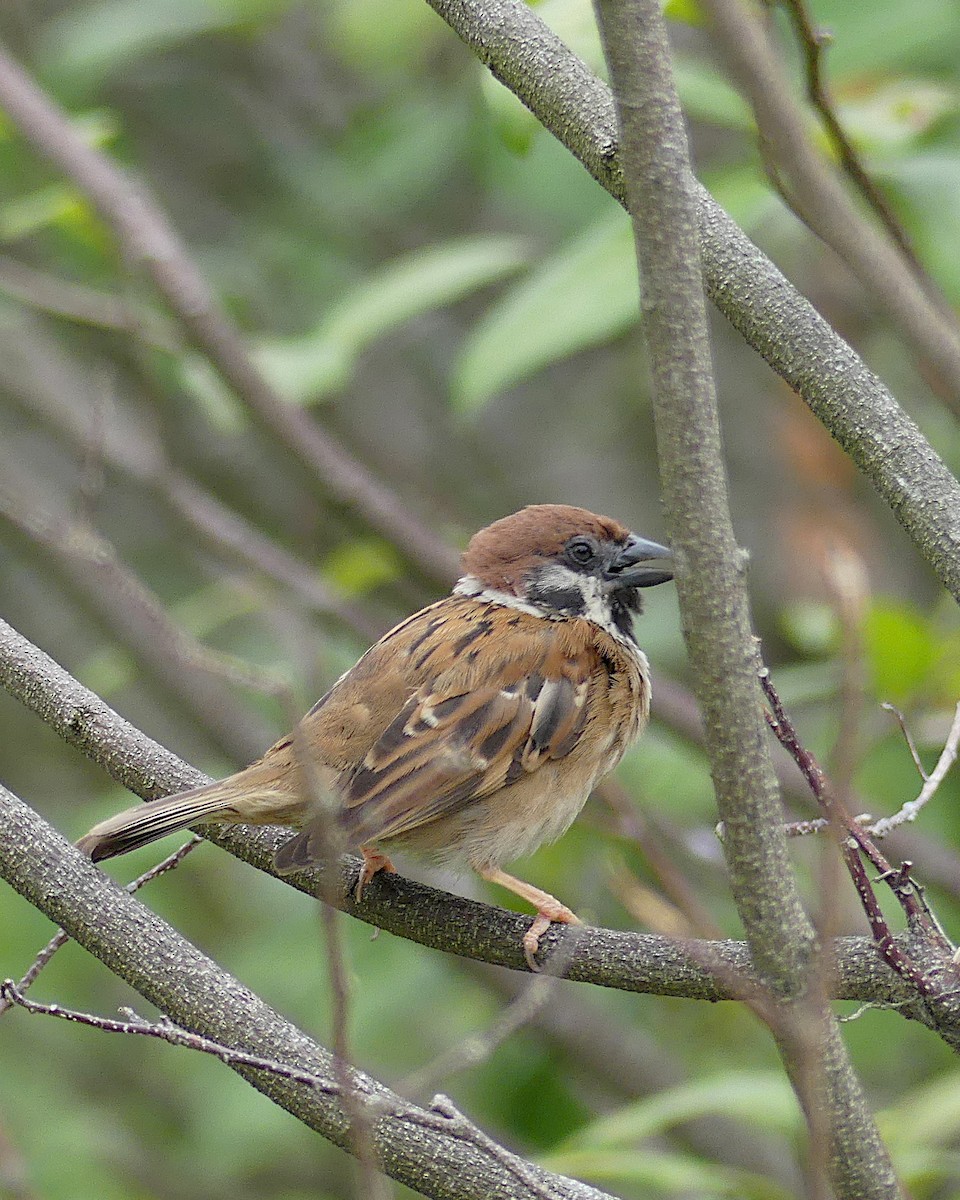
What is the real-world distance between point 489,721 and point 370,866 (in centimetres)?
50

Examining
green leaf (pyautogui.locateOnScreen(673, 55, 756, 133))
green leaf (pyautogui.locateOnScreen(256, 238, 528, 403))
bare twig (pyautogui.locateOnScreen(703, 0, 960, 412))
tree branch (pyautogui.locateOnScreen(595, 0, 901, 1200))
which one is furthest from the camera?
green leaf (pyautogui.locateOnScreen(256, 238, 528, 403))

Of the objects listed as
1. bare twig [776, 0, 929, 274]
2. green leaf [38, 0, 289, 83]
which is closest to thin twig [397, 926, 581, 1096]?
bare twig [776, 0, 929, 274]

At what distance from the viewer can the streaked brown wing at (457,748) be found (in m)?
3.00

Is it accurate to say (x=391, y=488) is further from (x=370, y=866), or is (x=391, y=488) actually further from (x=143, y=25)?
(x=370, y=866)

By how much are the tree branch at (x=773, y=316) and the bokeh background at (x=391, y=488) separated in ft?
0.86

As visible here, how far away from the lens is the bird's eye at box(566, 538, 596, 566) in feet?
12.2

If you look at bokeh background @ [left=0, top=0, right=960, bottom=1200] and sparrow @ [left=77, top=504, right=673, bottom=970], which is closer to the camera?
sparrow @ [left=77, top=504, right=673, bottom=970]

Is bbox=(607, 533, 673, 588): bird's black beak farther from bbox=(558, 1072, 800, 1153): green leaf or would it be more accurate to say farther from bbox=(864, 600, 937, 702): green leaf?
bbox=(558, 1072, 800, 1153): green leaf

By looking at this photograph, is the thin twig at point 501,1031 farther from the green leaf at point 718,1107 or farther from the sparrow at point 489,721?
the green leaf at point 718,1107

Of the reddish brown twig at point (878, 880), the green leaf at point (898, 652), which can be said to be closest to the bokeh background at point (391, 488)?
the green leaf at point (898, 652)

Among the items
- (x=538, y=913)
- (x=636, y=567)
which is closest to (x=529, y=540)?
(x=636, y=567)

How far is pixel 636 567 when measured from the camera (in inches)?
148

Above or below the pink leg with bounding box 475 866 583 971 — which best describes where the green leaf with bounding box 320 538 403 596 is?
above

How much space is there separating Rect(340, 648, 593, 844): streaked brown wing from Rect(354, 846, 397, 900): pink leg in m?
0.05
